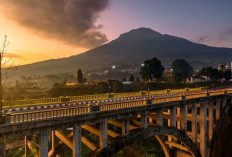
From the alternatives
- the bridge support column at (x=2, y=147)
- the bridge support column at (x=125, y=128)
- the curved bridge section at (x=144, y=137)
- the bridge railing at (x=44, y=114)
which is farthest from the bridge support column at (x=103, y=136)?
the bridge support column at (x=2, y=147)

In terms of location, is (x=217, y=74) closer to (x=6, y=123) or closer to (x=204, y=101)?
(x=204, y=101)

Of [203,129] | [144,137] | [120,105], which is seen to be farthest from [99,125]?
[203,129]

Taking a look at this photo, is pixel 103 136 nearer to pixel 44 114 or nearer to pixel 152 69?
pixel 44 114

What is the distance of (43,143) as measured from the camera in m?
10.4

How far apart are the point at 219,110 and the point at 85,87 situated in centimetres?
4618

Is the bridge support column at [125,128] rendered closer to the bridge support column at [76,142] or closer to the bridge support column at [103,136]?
the bridge support column at [103,136]

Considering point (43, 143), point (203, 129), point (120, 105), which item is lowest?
point (203, 129)

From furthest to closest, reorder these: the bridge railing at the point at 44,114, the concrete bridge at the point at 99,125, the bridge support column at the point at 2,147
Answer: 1. the concrete bridge at the point at 99,125
2. the bridge railing at the point at 44,114
3. the bridge support column at the point at 2,147

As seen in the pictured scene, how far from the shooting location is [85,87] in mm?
62969

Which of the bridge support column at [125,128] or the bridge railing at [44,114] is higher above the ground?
the bridge railing at [44,114]

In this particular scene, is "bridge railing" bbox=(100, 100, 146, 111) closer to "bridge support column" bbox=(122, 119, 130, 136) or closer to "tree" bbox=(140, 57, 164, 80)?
"bridge support column" bbox=(122, 119, 130, 136)

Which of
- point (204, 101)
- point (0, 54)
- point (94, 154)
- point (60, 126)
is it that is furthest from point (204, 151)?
point (0, 54)

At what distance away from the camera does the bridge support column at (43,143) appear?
10.1m

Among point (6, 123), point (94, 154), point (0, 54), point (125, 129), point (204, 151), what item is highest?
point (0, 54)
